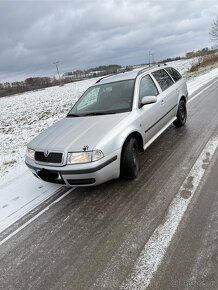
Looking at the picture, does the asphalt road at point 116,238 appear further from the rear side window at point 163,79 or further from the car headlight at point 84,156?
the rear side window at point 163,79

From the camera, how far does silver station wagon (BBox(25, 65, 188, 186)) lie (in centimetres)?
409

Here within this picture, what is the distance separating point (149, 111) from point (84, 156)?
1.90m

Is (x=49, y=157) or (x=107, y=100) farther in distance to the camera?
(x=107, y=100)

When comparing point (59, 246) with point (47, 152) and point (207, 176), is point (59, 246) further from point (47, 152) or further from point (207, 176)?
point (207, 176)

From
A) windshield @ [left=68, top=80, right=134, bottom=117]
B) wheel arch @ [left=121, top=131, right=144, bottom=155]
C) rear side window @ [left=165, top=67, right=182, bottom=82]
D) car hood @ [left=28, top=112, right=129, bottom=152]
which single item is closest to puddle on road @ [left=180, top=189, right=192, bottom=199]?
wheel arch @ [left=121, top=131, right=144, bottom=155]

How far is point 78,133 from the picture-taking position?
14.7 ft

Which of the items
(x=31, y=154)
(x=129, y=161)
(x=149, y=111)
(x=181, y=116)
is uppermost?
(x=149, y=111)

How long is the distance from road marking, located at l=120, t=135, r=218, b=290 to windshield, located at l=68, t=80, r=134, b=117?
63.2 inches

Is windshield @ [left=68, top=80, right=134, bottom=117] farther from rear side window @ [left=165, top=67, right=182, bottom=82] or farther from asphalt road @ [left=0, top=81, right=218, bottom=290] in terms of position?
rear side window @ [left=165, top=67, right=182, bottom=82]

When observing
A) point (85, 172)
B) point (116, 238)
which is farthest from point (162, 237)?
point (85, 172)

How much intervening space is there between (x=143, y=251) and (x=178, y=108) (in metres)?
4.72

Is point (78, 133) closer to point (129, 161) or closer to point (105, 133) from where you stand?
point (105, 133)

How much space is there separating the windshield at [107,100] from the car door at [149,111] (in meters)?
0.25

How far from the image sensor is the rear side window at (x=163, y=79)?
20.8ft
